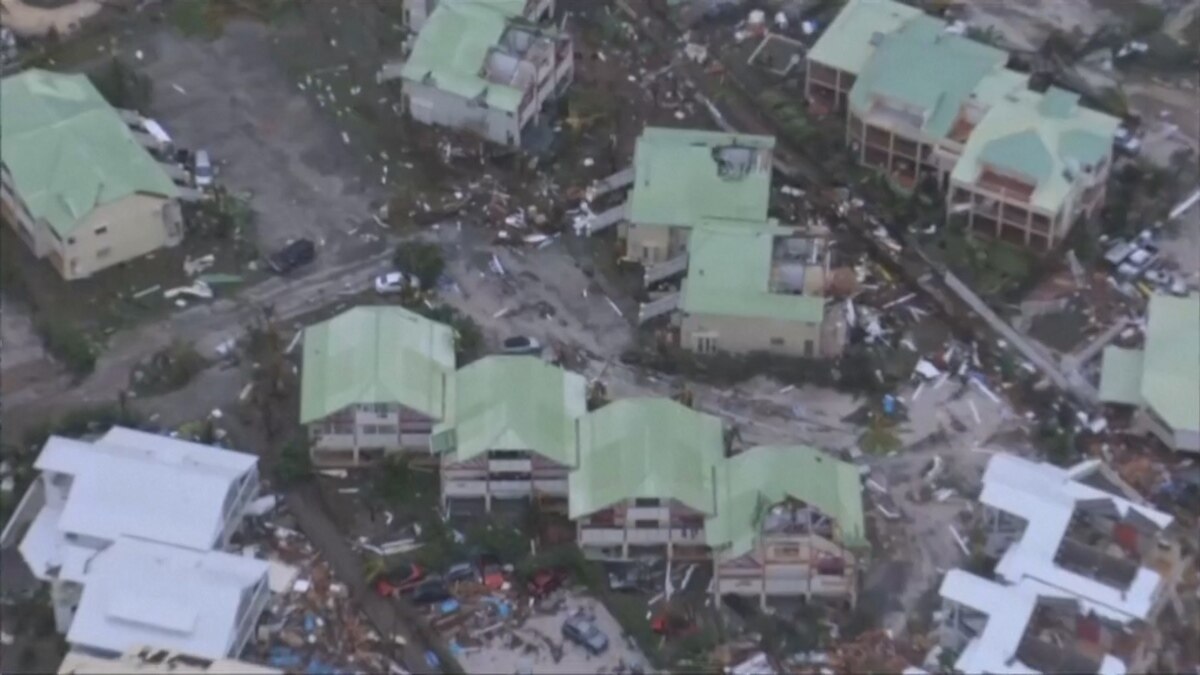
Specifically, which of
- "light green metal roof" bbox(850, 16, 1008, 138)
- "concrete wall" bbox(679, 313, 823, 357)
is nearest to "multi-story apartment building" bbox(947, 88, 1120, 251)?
"light green metal roof" bbox(850, 16, 1008, 138)

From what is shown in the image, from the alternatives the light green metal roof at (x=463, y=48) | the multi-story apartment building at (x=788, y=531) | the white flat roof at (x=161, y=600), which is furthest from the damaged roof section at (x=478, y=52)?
the white flat roof at (x=161, y=600)

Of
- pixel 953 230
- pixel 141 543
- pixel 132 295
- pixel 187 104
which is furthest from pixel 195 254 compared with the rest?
pixel 953 230

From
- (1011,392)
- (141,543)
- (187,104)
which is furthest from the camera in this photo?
(187,104)

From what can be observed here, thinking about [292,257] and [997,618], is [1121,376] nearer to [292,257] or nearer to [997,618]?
[997,618]

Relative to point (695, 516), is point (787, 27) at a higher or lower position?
higher

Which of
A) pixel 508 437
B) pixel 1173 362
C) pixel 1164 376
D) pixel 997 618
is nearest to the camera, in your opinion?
pixel 997 618

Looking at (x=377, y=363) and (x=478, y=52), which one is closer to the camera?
(x=377, y=363)

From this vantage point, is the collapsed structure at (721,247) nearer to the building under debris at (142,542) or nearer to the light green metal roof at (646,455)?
the light green metal roof at (646,455)

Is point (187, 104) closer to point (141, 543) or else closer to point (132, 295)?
point (132, 295)

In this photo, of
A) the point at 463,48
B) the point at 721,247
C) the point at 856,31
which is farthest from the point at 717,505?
the point at 856,31
